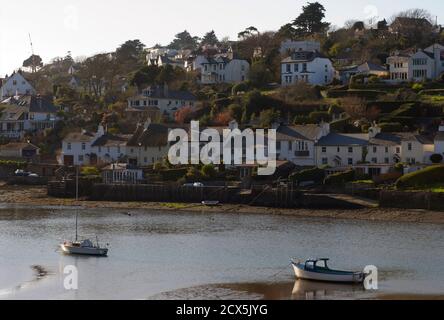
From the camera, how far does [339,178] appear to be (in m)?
78.6

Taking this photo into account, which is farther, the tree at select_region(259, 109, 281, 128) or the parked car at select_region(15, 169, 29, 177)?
the tree at select_region(259, 109, 281, 128)

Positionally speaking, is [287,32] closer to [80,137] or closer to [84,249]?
[80,137]

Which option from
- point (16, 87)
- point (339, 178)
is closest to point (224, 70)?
point (16, 87)

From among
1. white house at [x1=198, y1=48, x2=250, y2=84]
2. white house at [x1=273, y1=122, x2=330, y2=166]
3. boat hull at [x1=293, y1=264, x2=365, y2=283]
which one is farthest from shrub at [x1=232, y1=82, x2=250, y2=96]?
boat hull at [x1=293, y1=264, x2=365, y2=283]

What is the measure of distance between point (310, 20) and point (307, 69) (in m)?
32.4

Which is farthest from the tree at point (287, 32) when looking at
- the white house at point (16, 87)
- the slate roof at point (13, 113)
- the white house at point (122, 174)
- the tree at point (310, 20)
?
the white house at point (122, 174)

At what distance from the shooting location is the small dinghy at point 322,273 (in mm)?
47375

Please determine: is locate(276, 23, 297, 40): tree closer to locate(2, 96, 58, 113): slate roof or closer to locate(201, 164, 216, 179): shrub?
locate(2, 96, 58, 113): slate roof

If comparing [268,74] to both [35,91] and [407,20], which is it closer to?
[407,20]

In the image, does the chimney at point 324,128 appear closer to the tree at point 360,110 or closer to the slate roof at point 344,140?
the slate roof at point 344,140

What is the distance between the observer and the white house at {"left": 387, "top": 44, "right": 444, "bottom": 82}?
10900 cm

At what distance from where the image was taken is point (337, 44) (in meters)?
128

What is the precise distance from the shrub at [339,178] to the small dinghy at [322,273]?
1164 inches

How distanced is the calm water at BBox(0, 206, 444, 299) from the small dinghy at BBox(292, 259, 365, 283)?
62cm
